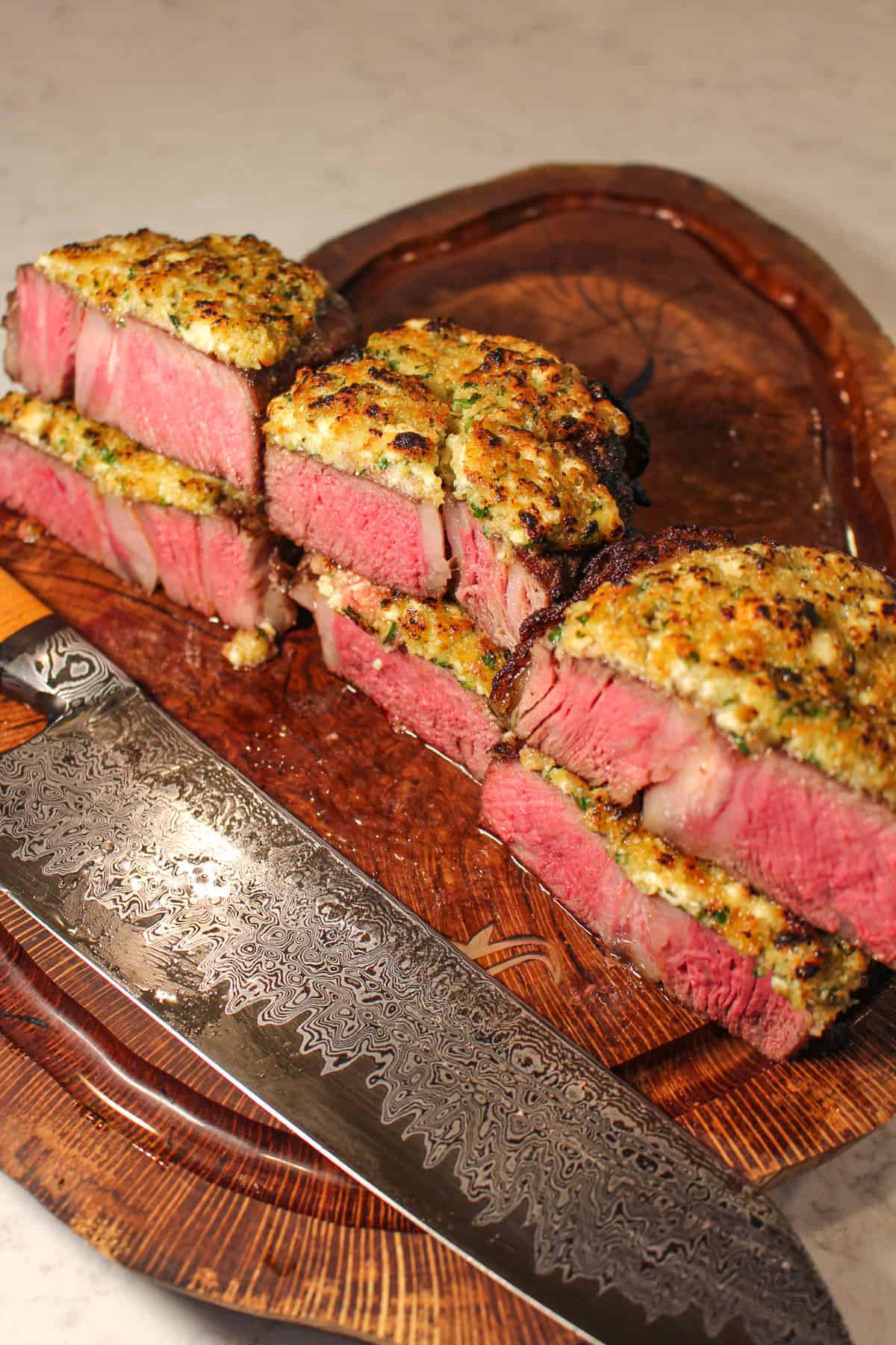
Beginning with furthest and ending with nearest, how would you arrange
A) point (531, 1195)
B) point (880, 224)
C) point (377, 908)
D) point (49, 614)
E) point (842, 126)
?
point (842, 126) → point (880, 224) → point (49, 614) → point (377, 908) → point (531, 1195)

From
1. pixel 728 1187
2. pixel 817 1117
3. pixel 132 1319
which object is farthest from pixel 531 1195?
pixel 132 1319

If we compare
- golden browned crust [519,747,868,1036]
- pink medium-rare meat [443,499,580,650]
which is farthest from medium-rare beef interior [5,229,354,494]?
golden browned crust [519,747,868,1036]

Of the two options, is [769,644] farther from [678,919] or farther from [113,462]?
[113,462]

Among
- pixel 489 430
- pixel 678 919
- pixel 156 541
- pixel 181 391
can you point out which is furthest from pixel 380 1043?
pixel 181 391

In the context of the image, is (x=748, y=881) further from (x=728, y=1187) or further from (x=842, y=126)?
(x=842, y=126)

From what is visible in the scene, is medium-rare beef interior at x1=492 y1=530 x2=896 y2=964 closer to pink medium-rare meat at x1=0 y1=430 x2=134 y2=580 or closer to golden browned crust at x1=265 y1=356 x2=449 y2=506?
golden browned crust at x1=265 y1=356 x2=449 y2=506

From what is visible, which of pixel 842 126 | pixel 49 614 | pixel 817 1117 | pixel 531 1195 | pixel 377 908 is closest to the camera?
pixel 531 1195
